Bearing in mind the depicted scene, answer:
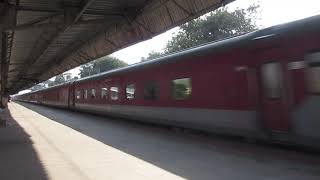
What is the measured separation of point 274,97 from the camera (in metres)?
10.9

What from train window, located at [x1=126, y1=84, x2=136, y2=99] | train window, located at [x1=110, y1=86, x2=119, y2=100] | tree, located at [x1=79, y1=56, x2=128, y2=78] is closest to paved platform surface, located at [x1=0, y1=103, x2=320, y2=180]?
train window, located at [x1=126, y1=84, x2=136, y2=99]

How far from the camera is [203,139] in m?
14.6

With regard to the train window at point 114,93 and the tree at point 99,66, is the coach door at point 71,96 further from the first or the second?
the tree at point 99,66

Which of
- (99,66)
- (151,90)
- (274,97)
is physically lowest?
(274,97)

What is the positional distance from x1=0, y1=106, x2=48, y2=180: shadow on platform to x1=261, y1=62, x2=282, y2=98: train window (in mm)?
5170

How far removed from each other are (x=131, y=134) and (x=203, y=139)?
3376mm

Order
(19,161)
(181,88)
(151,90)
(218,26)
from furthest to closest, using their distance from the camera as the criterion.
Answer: (218,26)
(151,90)
(181,88)
(19,161)

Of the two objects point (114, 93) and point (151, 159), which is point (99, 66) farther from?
point (151, 159)

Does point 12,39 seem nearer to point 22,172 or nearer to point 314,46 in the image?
point 22,172

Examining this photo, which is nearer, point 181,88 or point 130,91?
point 181,88

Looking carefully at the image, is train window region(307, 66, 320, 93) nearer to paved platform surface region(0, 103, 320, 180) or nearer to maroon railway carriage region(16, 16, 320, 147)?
maroon railway carriage region(16, 16, 320, 147)

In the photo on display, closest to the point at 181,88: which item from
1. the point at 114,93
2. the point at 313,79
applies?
the point at 313,79

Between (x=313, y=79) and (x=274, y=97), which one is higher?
(x=313, y=79)

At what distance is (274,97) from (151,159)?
3035mm
